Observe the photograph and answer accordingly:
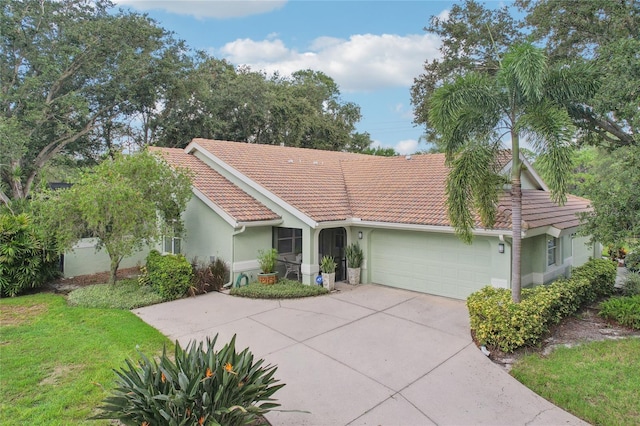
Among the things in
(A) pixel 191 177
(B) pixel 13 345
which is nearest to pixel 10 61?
(A) pixel 191 177

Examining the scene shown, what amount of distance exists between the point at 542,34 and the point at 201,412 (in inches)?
623

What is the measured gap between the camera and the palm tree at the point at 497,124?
24.1 feet

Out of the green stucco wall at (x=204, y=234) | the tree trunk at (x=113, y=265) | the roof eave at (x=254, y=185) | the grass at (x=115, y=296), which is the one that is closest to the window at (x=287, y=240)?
the roof eave at (x=254, y=185)

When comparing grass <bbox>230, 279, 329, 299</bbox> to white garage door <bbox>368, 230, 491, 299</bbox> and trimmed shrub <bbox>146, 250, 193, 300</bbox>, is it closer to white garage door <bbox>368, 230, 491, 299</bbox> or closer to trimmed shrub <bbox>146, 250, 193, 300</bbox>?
trimmed shrub <bbox>146, 250, 193, 300</bbox>

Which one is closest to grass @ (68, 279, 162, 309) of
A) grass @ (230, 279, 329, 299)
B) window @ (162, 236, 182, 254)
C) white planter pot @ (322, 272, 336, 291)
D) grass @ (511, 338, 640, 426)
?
window @ (162, 236, 182, 254)

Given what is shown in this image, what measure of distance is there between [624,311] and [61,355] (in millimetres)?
12716

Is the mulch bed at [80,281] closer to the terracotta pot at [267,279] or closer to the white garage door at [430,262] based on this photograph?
the terracotta pot at [267,279]

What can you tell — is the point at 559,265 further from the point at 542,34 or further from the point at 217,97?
the point at 217,97

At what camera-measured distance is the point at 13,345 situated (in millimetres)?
7582

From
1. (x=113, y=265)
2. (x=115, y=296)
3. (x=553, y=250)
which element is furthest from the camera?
(x=553, y=250)

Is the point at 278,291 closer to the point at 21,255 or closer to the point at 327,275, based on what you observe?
the point at 327,275

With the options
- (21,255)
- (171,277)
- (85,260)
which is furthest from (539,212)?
(21,255)

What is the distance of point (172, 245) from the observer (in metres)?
15.1

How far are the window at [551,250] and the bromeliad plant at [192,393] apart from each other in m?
11.2
